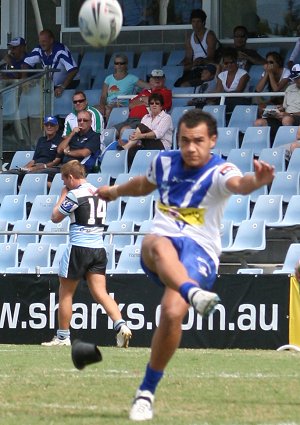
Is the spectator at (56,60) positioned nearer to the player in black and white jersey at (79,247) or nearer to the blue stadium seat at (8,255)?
the blue stadium seat at (8,255)

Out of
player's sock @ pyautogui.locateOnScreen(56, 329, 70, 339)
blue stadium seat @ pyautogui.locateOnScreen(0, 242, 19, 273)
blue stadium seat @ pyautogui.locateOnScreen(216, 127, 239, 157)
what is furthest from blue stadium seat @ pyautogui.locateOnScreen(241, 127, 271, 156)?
player's sock @ pyautogui.locateOnScreen(56, 329, 70, 339)

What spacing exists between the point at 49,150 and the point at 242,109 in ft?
10.5

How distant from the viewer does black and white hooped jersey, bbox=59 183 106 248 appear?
1406cm

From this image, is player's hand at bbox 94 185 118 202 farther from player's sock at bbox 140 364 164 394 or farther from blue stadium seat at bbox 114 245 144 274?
blue stadium seat at bbox 114 245 144 274

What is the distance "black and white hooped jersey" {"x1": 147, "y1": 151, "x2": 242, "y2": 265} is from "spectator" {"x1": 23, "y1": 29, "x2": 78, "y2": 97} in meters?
14.1

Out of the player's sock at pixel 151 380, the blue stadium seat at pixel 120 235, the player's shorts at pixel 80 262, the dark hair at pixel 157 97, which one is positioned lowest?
the blue stadium seat at pixel 120 235

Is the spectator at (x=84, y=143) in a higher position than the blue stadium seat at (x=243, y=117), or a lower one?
lower

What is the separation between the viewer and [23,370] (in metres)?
10.7

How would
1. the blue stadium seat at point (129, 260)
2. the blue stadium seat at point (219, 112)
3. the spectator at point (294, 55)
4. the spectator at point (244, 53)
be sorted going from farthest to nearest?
the spectator at point (244, 53) < the spectator at point (294, 55) < the blue stadium seat at point (219, 112) < the blue stadium seat at point (129, 260)

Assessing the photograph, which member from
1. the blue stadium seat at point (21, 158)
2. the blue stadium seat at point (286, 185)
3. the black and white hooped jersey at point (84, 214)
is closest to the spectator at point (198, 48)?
the blue stadium seat at point (21, 158)

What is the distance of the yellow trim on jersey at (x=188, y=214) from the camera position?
788 centimetres

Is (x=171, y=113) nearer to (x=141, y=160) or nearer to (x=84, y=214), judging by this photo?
(x=141, y=160)

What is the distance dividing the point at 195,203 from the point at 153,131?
11.3 metres

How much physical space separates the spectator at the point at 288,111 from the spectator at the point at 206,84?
64.9 inches
